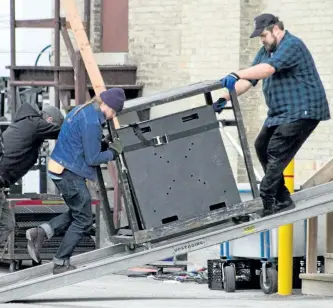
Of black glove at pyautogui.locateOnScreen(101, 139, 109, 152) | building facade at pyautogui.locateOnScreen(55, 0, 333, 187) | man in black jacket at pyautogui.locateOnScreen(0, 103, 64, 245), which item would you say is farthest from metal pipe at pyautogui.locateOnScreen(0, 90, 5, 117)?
black glove at pyautogui.locateOnScreen(101, 139, 109, 152)

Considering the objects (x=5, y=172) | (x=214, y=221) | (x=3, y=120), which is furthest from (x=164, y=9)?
(x=214, y=221)

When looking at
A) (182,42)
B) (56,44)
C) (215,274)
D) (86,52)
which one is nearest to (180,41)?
(182,42)

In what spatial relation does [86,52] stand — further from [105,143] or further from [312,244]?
[105,143]

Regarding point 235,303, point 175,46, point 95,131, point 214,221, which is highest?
point 175,46

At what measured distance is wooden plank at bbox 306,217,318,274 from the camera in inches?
562

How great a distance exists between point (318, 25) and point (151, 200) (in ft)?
20.0

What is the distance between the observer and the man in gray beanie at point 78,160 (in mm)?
12070

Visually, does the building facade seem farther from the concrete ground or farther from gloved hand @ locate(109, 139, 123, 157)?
gloved hand @ locate(109, 139, 123, 157)

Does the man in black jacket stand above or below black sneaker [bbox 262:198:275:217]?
above

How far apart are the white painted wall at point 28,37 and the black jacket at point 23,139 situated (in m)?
12.5

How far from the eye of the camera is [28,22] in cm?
2041

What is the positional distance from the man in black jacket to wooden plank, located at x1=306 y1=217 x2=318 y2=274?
2975mm

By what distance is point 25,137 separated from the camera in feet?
43.2

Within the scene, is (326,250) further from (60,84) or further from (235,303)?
(60,84)
